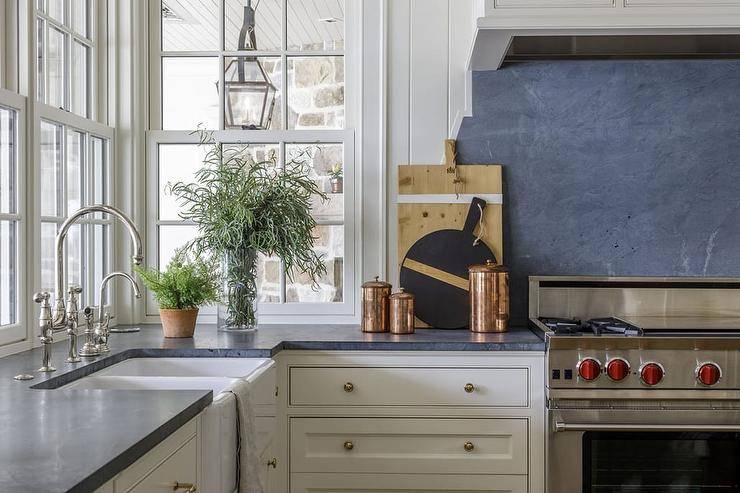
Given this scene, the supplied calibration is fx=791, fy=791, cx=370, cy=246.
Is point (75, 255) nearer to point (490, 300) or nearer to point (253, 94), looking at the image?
point (253, 94)

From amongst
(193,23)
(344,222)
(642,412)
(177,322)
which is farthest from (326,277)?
(642,412)

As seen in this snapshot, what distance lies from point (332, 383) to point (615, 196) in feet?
4.30

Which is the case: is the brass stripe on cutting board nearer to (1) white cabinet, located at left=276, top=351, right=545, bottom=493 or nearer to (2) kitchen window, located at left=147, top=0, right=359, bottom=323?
(2) kitchen window, located at left=147, top=0, right=359, bottom=323

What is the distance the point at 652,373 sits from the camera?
2.39 meters

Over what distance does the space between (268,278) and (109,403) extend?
1567 mm

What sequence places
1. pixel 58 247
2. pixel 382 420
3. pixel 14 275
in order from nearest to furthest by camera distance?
1. pixel 58 247
2. pixel 14 275
3. pixel 382 420

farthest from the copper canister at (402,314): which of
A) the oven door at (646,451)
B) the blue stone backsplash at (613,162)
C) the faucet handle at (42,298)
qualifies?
the faucet handle at (42,298)

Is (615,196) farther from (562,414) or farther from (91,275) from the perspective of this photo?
(91,275)

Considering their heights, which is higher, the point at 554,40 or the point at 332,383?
the point at 554,40

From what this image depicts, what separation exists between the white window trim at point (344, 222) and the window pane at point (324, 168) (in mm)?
28

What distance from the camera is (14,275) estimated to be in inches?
92.0

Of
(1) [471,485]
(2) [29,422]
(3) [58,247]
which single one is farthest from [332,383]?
(2) [29,422]

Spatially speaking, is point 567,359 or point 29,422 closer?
point 29,422

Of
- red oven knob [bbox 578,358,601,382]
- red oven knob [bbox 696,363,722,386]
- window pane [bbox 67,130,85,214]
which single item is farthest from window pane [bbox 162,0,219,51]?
red oven knob [bbox 696,363,722,386]
